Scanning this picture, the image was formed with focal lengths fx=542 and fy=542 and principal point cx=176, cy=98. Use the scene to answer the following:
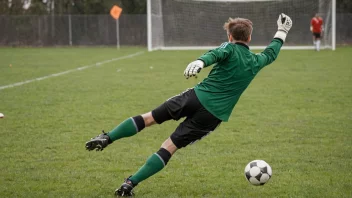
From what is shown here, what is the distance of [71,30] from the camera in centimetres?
Result: 4222

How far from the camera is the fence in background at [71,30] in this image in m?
42.2

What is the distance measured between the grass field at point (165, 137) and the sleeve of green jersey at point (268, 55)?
4.10ft

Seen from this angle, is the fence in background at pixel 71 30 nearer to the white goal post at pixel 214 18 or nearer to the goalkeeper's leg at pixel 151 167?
the white goal post at pixel 214 18

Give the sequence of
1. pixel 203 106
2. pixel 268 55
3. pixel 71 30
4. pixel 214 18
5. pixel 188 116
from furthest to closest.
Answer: pixel 71 30
pixel 214 18
pixel 268 55
pixel 188 116
pixel 203 106

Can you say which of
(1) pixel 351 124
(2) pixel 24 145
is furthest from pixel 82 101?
(1) pixel 351 124

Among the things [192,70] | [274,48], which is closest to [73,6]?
[274,48]

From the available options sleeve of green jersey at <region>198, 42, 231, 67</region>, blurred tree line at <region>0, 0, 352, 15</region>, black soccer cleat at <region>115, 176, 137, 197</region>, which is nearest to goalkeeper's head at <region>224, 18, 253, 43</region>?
sleeve of green jersey at <region>198, 42, 231, 67</region>

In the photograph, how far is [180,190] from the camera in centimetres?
530

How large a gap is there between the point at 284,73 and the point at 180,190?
1321 centimetres

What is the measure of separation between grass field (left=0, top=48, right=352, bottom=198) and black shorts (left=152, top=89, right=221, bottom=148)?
586 mm

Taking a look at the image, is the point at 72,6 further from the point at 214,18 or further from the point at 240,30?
the point at 240,30

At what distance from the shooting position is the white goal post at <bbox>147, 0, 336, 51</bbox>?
29.7 metres

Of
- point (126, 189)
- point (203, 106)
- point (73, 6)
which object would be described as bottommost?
point (126, 189)

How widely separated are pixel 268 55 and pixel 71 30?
3836 centimetres
